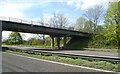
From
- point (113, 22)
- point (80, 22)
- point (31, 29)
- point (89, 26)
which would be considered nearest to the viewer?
point (113, 22)

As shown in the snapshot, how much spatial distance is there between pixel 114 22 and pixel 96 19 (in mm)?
27964

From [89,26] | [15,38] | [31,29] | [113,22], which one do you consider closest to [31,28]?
[31,29]

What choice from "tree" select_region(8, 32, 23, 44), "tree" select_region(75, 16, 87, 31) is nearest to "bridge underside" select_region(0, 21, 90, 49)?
"tree" select_region(75, 16, 87, 31)

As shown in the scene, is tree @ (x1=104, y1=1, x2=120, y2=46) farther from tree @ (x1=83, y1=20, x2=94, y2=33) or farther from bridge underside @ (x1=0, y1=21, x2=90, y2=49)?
tree @ (x1=83, y1=20, x2=94, y2=33)

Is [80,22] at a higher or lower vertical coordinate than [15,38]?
higher

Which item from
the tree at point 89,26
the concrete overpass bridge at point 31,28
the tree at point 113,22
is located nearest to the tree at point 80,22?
the tree at point 89,26

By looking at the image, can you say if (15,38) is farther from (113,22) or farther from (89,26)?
(113,22)

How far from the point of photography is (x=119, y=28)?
48156mm

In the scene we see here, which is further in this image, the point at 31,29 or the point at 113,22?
the point at 31,29

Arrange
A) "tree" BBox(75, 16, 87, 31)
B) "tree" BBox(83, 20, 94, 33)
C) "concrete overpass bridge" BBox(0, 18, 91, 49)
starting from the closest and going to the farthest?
"concrete overpass bridge" BBox(0, 18, 91, 49), "tree" BBox(83, 20, 94, 33), "tree" BBox(75, 16, 87, 31)

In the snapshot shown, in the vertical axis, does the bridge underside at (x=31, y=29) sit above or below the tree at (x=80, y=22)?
below

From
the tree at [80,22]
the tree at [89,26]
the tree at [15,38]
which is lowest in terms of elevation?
the tree at [15,38]

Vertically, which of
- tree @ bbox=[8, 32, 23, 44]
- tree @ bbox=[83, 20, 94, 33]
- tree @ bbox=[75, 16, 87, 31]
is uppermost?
tree @ bbox=[75, 16, 87, 31]

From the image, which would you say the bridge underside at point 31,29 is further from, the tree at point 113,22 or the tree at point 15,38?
the tree at point 15,38
